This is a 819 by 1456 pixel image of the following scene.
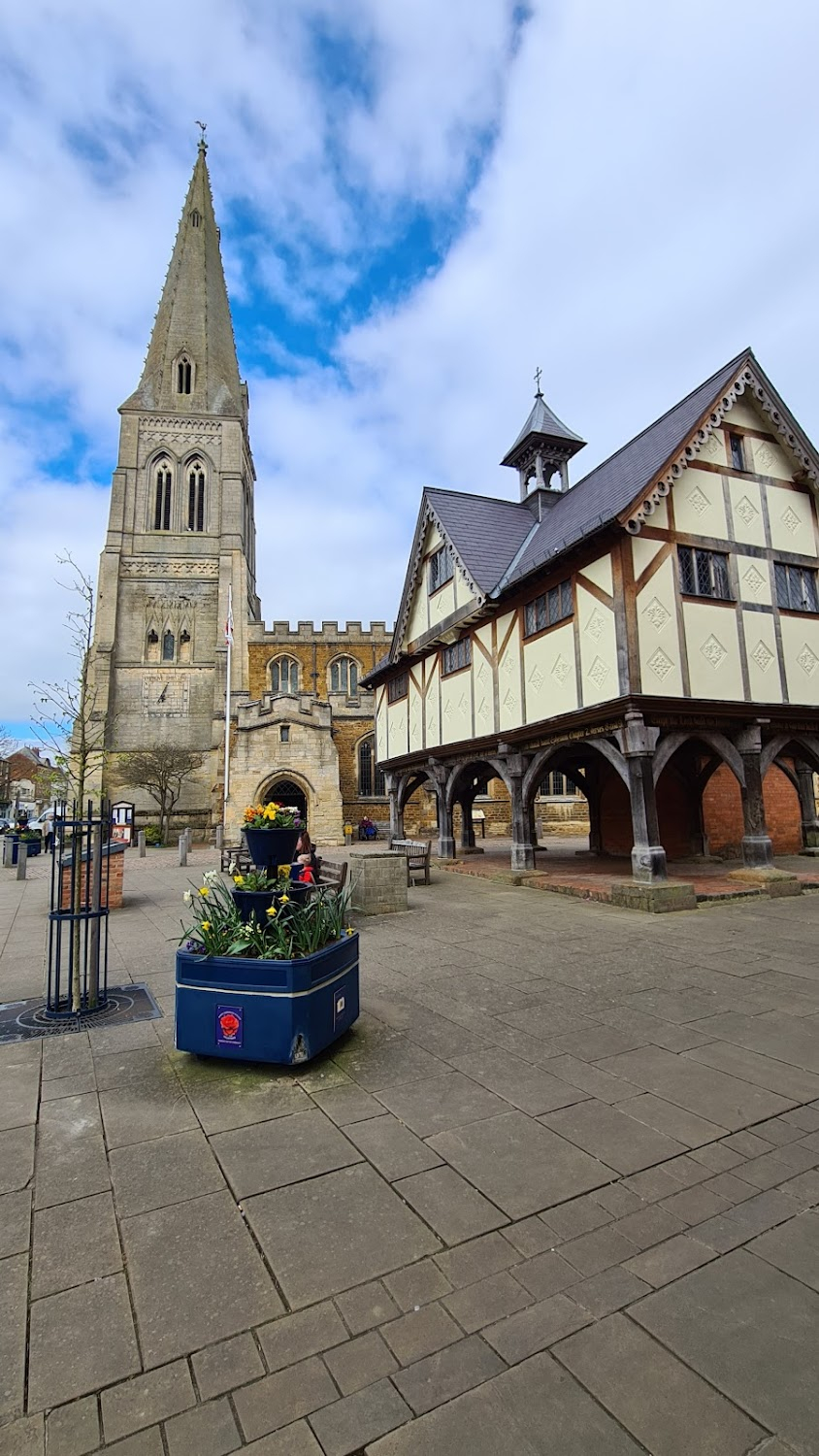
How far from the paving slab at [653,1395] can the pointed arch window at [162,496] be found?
45.2 metres

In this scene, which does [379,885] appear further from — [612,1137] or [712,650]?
[612,1137]

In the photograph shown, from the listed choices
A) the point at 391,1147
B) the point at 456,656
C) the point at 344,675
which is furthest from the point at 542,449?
the point at 344,675

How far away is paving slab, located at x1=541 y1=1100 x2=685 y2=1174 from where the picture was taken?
122 inches

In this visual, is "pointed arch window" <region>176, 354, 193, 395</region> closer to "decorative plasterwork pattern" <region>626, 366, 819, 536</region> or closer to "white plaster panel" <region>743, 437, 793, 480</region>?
"decorative plasterwork pattern" <region>626, 366, 819, 536</region>

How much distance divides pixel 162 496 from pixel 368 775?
904 inches

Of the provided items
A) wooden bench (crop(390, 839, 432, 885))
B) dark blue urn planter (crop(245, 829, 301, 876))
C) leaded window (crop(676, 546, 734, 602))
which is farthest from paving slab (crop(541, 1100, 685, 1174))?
leaded window (crop(676, 546, 734, 602))

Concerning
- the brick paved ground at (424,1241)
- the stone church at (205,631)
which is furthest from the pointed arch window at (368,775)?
the brick paved ground at (424,1241)

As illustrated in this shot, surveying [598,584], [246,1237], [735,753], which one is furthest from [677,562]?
[246,1237]

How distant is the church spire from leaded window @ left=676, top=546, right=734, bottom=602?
40338mm

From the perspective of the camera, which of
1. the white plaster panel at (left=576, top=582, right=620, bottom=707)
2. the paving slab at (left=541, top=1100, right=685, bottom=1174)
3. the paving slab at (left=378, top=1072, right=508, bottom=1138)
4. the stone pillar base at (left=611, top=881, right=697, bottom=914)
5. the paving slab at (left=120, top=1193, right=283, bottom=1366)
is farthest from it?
the white plaster panel at (left=576, top=582, right=620, bottom=707)

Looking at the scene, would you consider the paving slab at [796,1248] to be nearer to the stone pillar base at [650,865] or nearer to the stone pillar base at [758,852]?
the stone pillar base at [650,865]

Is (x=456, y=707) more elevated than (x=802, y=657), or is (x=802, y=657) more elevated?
(x=802, y=657)

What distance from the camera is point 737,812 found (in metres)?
16.5

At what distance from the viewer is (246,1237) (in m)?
2.59
